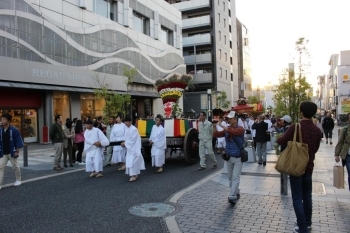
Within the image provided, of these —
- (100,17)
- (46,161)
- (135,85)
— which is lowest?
(46,161)

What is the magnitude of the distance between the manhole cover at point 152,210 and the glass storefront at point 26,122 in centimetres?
1526

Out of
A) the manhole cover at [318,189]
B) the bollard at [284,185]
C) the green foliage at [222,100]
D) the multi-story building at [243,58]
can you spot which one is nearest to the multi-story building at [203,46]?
the green foliage at [222,100]

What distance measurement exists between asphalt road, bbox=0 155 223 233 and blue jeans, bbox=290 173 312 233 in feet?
6.50

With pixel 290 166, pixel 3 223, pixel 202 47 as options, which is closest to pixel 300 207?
pixel 290 166

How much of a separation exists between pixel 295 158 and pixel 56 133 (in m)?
8.55

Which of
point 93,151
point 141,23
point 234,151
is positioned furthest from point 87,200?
point 141,23

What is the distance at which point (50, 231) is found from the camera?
481 cm

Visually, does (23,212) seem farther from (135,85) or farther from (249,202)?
(135,85)

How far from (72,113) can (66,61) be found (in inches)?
140

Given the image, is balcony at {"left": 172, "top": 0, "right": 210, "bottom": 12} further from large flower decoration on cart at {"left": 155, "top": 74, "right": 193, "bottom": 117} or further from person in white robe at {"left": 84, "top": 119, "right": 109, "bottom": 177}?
person in white robe at {"left": 84, "top": 119, "right": 109, "bottom": 177}

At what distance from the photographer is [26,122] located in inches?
766

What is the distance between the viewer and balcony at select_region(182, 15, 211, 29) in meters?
Answer: 43.9

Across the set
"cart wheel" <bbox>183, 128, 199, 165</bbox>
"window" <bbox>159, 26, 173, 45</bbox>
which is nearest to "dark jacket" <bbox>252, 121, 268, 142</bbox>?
"cart wheel" <bbox>183, 128, 199, 165</bbox>

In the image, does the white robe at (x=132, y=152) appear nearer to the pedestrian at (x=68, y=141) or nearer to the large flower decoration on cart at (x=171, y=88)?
the large flower decoration on cart at (x=171, y=88)
